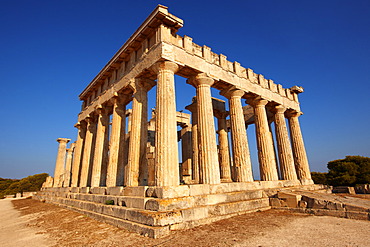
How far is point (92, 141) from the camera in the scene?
18.0 meters

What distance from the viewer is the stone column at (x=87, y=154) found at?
16.2 m

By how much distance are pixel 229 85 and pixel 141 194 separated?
856 centimetres

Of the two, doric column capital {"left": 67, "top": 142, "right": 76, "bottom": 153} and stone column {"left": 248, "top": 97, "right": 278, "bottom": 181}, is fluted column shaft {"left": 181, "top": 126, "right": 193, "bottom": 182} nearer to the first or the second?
stone column {"left": 248, "top": 97, "right": 278, "bottom": 181}

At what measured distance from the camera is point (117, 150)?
42.6ft

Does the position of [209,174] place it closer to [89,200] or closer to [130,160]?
[130,160]

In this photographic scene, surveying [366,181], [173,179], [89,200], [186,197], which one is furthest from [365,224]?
[366,181]

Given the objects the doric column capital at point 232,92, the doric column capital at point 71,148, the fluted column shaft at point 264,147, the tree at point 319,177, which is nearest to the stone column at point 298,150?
the fluted column shaft at point 264,147

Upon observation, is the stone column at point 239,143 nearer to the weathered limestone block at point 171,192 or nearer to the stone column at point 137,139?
the weathered limestone block at point 171,192

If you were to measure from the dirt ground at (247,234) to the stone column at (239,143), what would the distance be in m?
4.03

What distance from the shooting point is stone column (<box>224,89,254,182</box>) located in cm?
1189

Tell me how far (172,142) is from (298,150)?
1346cm

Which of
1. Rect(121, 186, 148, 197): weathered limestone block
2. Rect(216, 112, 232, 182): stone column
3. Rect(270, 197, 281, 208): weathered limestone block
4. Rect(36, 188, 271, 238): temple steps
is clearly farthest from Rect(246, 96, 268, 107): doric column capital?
Rect(121, 186, 148, 197): weathered limestone block

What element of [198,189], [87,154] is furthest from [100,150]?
[198,189]

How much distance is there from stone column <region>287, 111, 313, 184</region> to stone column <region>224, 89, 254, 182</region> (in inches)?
271
